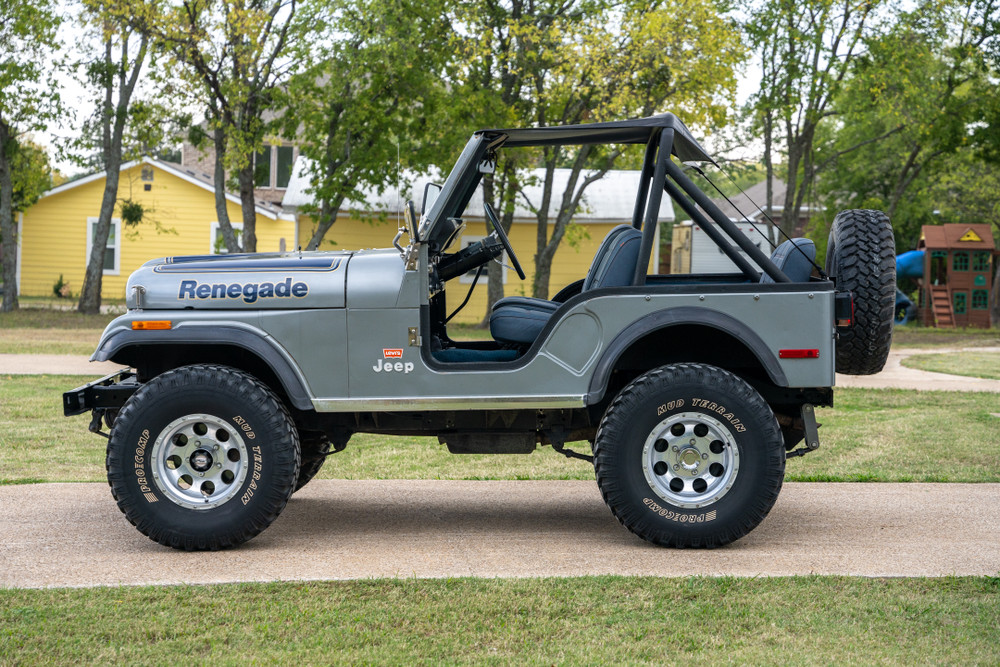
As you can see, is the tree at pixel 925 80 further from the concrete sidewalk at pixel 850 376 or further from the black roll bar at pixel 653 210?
the black roll bar at pixel 653 210

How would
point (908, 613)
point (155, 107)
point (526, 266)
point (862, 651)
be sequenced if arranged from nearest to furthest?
point (862, 651), point (908, 613), point (155, 107), point (526, 266)

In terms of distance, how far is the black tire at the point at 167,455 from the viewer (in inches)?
209

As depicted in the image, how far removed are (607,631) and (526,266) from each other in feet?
80.5

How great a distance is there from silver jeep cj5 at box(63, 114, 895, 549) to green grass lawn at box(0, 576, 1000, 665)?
2.52ft

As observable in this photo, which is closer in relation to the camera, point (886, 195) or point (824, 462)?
point (824, 462)

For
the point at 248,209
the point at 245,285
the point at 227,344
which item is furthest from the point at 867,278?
the point at 248,209

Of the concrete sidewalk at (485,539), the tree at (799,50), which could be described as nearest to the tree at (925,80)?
the tree at (799,50)

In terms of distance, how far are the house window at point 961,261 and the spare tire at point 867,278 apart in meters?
28.0

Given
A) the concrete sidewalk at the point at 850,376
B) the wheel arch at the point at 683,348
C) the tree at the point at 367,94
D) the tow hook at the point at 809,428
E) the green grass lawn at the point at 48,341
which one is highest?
the tree at the point at 367,94

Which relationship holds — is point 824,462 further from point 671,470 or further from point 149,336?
point 149,336

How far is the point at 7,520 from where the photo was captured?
5.98 metres

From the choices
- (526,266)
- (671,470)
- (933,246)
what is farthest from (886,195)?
(671,470)

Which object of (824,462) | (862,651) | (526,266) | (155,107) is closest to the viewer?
(862,651)

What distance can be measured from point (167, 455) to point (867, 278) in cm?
372
